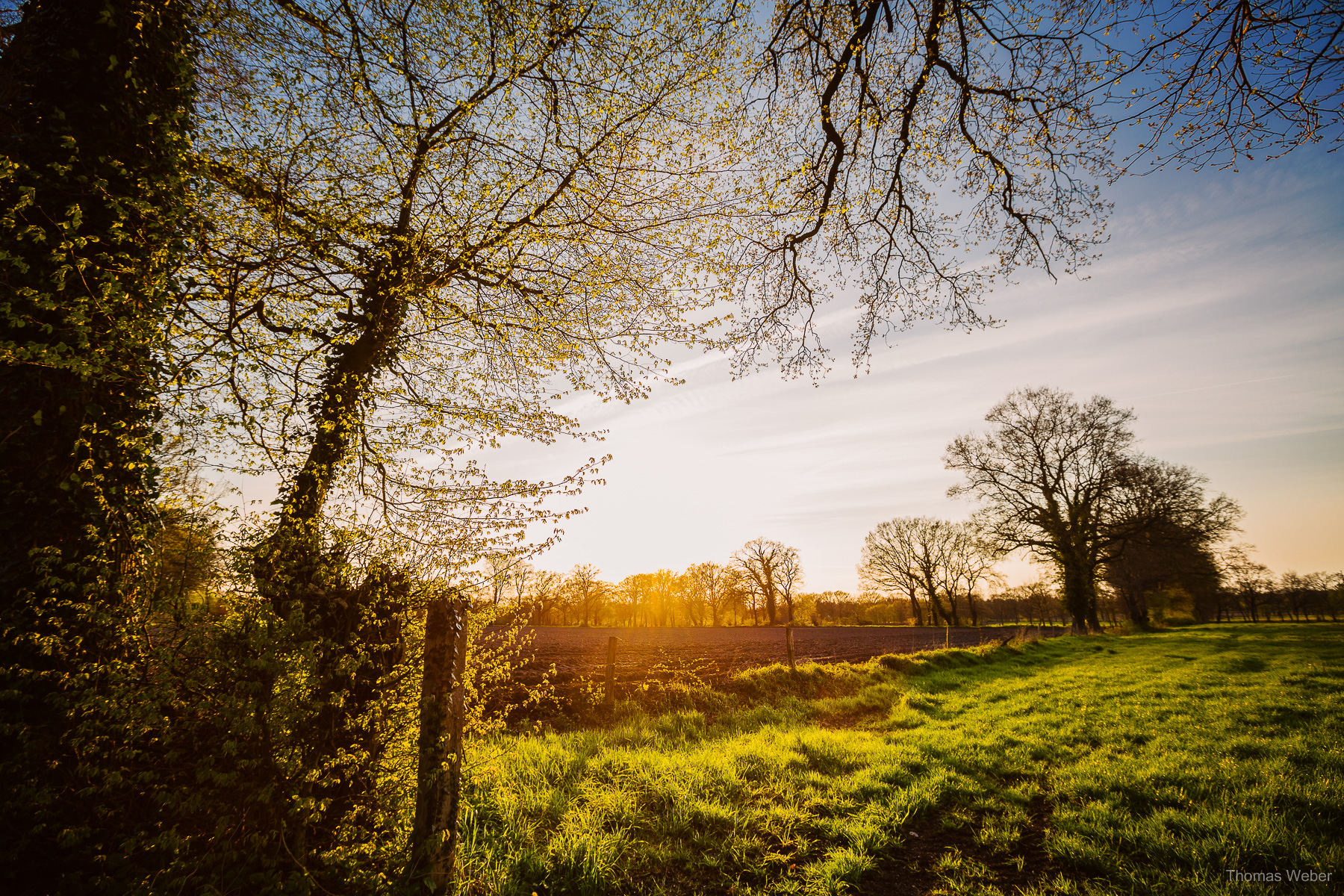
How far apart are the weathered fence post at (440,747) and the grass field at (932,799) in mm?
488

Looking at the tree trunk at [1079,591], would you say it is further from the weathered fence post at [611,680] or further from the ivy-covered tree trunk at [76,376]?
the ivy-covered tree trunk at [76,376]

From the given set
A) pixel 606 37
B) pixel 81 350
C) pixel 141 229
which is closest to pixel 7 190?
pixel 141 229

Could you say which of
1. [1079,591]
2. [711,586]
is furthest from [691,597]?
[1079,591]

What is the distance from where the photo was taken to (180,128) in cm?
438

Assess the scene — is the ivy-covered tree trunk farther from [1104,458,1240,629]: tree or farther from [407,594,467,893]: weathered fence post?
[1104,458,1240,629]: tree

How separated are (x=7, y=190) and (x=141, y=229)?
0.74 metres

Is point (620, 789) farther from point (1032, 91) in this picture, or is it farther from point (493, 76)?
point (1032, 91)

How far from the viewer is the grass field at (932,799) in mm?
3672

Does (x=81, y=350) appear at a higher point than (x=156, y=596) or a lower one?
higher

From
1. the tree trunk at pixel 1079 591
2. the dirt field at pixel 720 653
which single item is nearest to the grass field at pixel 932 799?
the dirt field at pixel 720 653

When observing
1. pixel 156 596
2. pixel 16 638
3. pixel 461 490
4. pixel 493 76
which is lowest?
pixel 16 638

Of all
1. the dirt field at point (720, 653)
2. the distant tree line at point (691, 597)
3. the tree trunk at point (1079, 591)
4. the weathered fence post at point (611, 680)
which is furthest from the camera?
the distant tree line at point (691, 597)

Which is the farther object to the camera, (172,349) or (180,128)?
(180,128)

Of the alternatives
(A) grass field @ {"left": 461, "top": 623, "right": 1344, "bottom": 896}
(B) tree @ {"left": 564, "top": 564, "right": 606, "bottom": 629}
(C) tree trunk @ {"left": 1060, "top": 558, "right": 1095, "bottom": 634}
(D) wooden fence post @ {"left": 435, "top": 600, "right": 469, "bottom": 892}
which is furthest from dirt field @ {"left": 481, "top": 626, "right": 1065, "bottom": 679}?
(B) tree @ {"left": 564, "top": 564, "right": 606, "bottom": 629}
